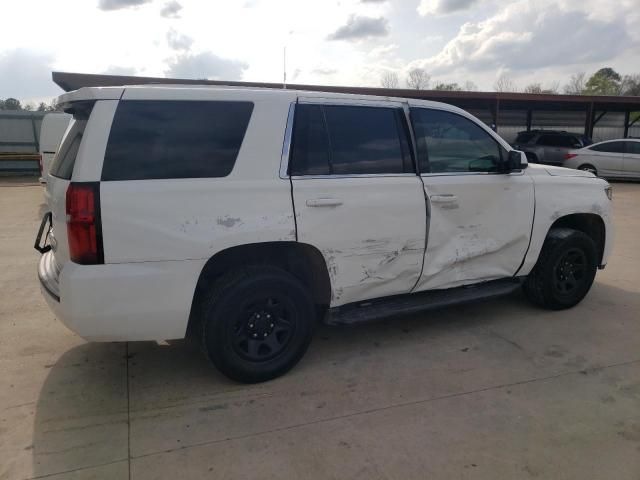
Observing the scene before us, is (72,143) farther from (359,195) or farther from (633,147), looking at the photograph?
(633,147)

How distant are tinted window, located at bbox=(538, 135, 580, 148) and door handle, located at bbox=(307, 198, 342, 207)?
17.4 m

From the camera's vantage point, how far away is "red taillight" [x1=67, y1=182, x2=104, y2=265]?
2.89 meters

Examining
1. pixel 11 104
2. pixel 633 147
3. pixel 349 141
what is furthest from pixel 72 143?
pixel 11 104

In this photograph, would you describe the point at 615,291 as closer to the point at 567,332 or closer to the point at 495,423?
the point at 567,332

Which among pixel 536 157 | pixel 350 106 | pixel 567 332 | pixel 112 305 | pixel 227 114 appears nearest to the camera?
pixel 112 305

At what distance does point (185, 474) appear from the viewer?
260cm

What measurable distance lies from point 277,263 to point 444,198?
4.67ft

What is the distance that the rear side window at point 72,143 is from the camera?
3.13m

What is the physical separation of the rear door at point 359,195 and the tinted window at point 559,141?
16.7 meters

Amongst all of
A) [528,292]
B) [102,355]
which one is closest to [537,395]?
[528,292]

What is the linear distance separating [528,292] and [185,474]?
12.0 ft

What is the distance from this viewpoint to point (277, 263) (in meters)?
3.64

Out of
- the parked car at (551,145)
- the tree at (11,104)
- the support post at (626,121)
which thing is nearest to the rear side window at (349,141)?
the parked car at (551,145)

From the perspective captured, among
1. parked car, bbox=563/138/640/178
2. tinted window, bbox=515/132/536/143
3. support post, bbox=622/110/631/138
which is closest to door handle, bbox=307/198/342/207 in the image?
parked car, bbox=563/138/640/178
